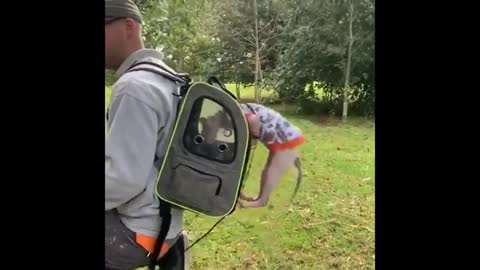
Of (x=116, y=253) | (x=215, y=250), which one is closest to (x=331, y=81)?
(x=215, y=250)

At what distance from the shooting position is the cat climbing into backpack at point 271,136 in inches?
50.3

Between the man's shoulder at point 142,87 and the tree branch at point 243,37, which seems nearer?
the man's shoulder at point 142,87

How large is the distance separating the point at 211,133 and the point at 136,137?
167 millimetres

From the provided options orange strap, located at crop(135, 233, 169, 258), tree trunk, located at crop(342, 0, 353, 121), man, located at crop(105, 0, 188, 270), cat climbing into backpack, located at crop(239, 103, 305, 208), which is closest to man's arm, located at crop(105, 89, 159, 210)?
man, located at crop(105, 0, 188, 270)

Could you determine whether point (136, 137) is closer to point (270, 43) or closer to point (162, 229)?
point (162, 229)

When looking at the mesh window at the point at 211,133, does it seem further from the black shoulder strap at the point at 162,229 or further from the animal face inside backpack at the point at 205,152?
the black shoulder strap at the point at 162,229

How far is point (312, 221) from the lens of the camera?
4.42 feet

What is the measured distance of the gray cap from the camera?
123 cm

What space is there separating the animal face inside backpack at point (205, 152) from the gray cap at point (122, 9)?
0.20m

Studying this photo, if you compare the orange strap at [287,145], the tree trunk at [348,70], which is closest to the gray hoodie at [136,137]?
the orange strap at [287,145]

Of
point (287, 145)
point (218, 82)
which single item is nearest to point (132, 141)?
point (218, 82)
